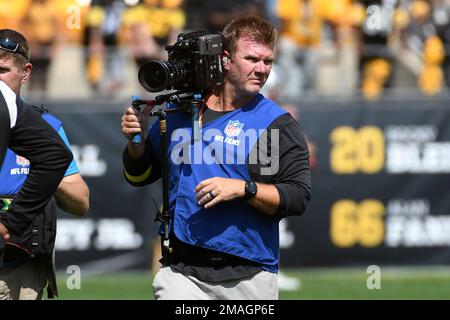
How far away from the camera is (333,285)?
467 inches

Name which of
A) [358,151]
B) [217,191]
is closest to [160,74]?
[217,191]

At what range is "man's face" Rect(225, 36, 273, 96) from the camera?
5.30m

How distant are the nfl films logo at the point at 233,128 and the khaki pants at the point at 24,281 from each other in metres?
1.40

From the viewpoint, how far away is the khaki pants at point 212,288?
513 cm

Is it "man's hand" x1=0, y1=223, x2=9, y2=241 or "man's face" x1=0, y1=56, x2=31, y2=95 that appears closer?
"man's hand" x1=0, y1=223, x2=9, y2=241

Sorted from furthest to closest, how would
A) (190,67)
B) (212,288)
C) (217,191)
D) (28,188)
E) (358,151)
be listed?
(358,151)
(190,67)
(212,288)
(217,191)
(28,188)

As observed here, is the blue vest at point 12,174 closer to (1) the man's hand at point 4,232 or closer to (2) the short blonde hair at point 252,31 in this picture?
(1) the man's hand at point 4,232

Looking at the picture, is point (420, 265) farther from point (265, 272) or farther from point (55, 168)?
point (55, 168)

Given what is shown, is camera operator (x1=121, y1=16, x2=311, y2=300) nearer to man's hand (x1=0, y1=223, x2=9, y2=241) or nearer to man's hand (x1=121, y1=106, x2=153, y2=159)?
man's hand (x1=121, y1=106, x2=153, y2=159)

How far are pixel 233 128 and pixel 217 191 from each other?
1.54 ft

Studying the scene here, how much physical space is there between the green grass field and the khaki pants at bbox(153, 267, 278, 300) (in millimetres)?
4740

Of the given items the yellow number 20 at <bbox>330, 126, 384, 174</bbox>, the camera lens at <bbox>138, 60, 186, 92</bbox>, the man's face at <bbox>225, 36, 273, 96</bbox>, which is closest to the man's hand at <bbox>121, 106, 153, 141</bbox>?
the camera lens at <bbox>138, 60, 186, 92</bbox>

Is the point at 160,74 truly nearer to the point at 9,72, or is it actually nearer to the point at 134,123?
the point at 134,123

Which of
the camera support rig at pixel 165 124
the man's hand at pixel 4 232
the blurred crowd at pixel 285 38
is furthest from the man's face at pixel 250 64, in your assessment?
the blurred crowd at pixel 285 38
